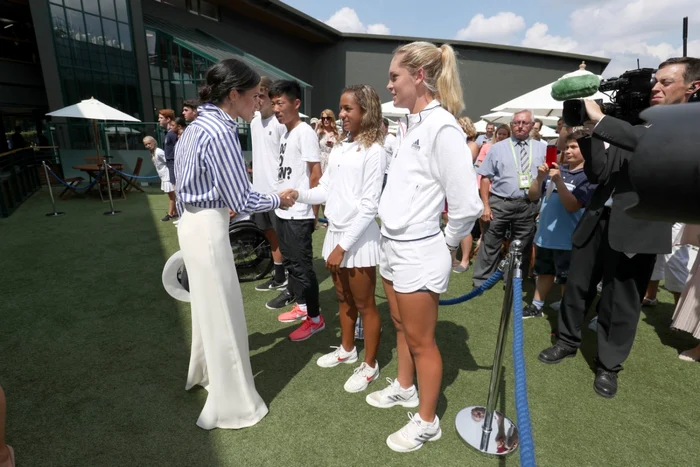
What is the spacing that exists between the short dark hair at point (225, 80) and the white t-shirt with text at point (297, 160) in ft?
4.06

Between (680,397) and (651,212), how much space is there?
3299 millimetres

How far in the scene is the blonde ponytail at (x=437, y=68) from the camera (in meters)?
1.92

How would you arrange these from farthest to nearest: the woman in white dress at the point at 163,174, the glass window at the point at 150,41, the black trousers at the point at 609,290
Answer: the glass window at the point at 150,41, the woman in white dress at the point at 163,174, the black trousers at the point at 609,290

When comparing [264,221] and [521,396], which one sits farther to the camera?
[264,221]

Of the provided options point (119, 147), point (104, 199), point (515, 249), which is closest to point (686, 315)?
point (515, 249)

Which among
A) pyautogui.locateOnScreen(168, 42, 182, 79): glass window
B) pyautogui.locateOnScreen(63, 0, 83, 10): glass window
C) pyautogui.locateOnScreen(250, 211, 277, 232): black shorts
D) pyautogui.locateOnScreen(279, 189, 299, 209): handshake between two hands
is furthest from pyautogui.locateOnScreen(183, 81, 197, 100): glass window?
pyautogui.locateOnScreen(279, 189, 299, 209): handshake between two hands

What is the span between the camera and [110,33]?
15.0m

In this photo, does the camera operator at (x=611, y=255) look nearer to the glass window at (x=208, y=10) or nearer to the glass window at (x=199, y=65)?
the glass window at (x=199, y=65)

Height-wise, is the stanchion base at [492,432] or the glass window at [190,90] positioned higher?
the glass window at [190,90]

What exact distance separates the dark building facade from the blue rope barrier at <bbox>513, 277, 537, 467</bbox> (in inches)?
485

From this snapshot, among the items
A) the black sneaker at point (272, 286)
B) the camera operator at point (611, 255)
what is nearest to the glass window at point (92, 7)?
the black sneaker at point (272, 286)

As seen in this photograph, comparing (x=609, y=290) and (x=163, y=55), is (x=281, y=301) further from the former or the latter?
(x=163, y=55)

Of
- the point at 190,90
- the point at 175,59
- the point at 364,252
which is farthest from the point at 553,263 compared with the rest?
the point at 175,59

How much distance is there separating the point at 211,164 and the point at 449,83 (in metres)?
1.30
